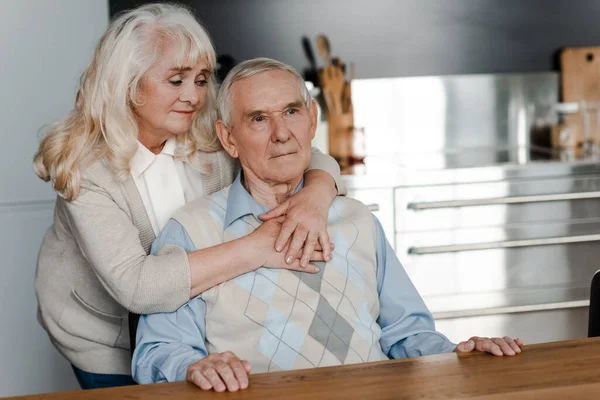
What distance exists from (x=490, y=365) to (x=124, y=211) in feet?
3.00

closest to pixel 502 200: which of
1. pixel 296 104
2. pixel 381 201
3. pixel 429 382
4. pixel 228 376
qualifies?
pixel 381 201

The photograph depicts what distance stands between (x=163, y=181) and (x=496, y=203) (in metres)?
1.72

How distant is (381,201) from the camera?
335 cm

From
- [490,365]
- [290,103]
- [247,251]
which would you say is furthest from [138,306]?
[490,365]

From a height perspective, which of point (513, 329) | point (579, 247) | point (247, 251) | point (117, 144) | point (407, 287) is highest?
point (117, 144)

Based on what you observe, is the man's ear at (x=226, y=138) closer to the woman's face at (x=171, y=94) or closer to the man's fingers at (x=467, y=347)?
the woman's face at (x=171, y=94)

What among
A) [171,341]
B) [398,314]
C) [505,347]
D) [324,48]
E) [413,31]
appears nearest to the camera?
[505,347]

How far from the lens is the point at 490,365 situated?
1502 mm

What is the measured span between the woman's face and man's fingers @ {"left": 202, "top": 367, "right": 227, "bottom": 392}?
2.37 feet

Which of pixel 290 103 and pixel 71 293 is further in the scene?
pixel 71 293

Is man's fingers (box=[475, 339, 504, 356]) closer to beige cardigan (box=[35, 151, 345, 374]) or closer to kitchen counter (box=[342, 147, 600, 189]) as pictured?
beige cardigan (box=[35, 151, 345, 374])

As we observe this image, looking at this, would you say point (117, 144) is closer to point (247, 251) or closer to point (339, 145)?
point (247, 251)

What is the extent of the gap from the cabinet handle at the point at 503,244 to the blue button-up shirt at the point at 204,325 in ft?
4.45

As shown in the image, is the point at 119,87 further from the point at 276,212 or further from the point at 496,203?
the point at 496,203
